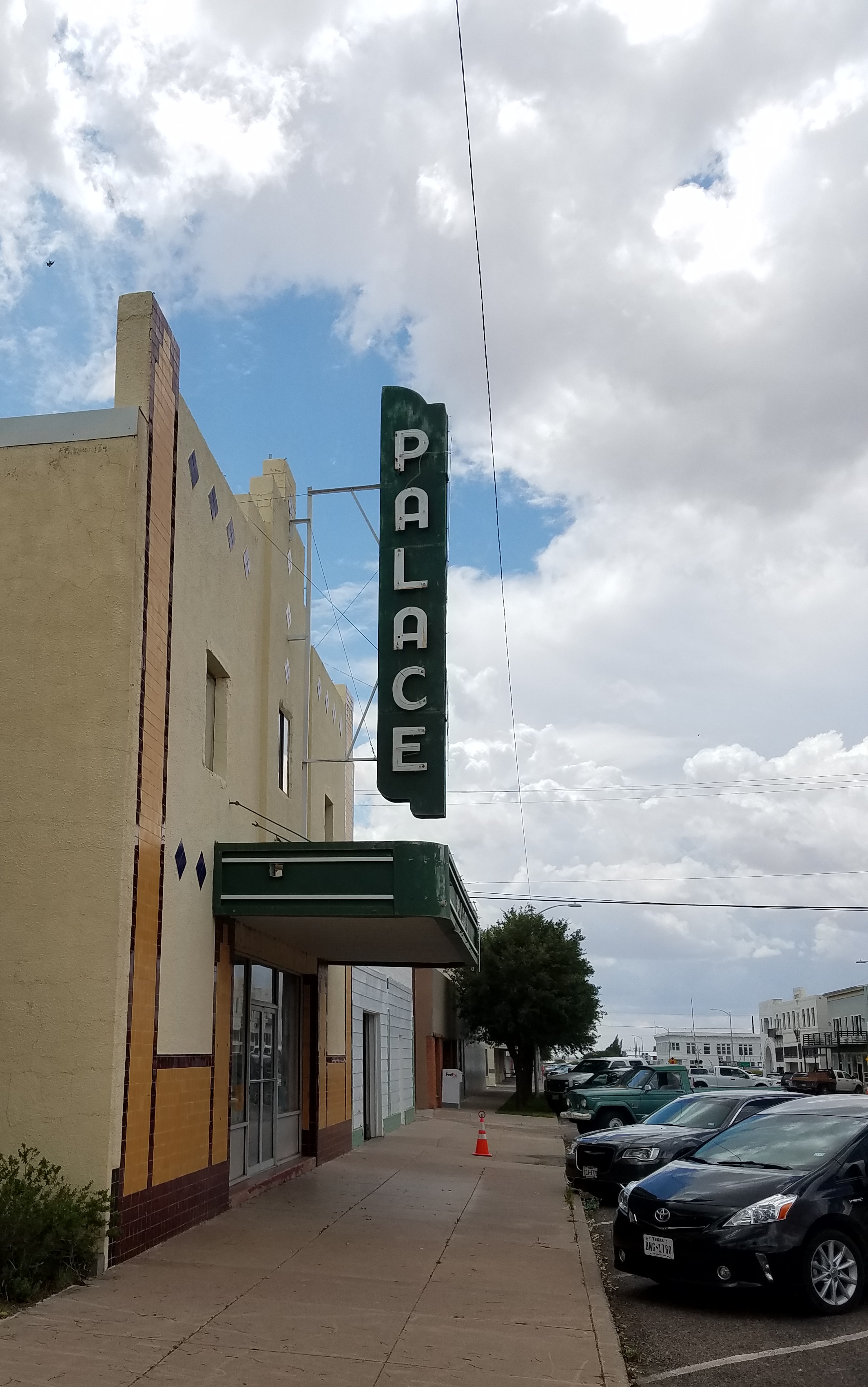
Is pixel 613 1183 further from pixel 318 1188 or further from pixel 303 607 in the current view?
pixel 303 607

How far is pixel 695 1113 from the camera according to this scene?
14570mm

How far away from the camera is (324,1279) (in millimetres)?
9180

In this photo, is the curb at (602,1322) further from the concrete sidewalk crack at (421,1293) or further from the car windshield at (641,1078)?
the car windshield at (641,1078)

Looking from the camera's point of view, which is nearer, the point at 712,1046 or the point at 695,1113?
the point at 695,1113

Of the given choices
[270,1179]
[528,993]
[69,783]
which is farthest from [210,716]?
[528,993]

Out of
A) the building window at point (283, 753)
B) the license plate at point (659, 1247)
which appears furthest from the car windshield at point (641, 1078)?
the license plate at point (659, 1247)

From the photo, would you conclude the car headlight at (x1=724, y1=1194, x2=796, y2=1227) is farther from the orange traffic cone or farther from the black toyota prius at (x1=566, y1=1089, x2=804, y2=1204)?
the orange traffic cone

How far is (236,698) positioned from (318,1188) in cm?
628

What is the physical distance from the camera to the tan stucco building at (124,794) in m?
9.34

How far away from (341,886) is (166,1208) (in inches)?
128

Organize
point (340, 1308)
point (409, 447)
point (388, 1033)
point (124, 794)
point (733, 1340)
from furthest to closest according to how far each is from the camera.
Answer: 1. point (388, 1033)
2. point (409, 447)
3. point (124, 794)
4. point (340, 1308)
5. point (733, 1340)

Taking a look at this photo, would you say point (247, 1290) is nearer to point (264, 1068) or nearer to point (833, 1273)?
point (833, 1273)

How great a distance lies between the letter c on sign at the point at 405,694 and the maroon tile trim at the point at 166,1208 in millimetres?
5102

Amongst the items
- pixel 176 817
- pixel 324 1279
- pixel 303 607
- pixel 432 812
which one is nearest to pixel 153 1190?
pixel 324 1279
